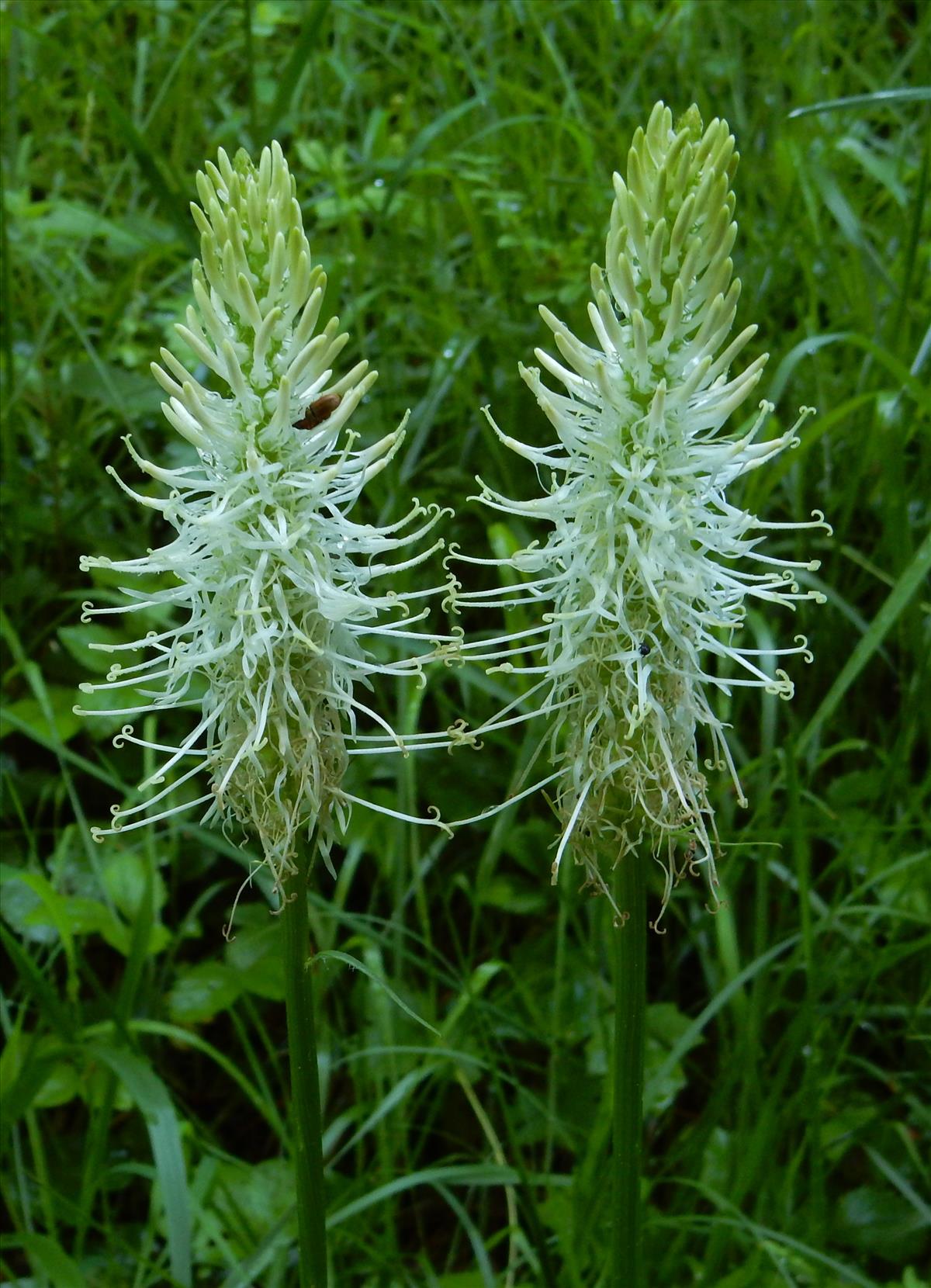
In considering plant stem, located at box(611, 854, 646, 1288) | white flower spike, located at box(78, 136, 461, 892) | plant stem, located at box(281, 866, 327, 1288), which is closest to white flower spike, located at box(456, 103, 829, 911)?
plant stem, located at box(611, 854, 646, 1288)

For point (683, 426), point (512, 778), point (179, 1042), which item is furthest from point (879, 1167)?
point (683, 426)

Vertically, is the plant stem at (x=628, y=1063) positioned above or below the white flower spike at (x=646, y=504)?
below

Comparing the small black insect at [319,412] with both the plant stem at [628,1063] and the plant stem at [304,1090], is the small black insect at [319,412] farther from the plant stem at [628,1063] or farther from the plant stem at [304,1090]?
the plant stem at [628,1063]

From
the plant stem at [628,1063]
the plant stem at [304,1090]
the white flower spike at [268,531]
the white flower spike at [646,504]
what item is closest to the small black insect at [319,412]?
the white flower spike at [268,531]

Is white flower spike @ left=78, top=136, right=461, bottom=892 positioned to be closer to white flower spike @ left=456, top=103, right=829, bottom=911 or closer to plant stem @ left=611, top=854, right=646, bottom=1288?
white flower spike @ left=456, top=103, right=829, bottom=911

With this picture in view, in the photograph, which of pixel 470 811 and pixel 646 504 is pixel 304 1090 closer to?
pixel 646 504

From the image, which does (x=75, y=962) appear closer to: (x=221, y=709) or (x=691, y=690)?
(x=221, y=709)

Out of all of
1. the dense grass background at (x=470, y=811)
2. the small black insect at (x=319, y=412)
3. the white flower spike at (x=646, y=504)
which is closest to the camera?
the white flower spike at (x=646, y=504)
